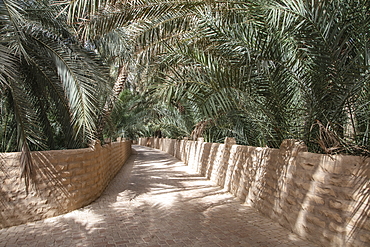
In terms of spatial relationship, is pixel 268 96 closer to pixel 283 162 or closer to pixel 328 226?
pixel 283 162

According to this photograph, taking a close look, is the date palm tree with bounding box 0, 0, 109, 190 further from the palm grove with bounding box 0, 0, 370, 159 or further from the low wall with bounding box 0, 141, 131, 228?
the low wall with bounding box 0, 141, 131, 228

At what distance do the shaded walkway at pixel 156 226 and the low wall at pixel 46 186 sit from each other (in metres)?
0.15

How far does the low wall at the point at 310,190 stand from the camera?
304 centimetres

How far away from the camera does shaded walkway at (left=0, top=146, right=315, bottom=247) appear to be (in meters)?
3.84

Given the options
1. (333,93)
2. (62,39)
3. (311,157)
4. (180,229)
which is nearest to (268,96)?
(333,93)

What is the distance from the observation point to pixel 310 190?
3.76 m

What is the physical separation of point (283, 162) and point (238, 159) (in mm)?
2178

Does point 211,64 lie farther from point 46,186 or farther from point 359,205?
point 46,186

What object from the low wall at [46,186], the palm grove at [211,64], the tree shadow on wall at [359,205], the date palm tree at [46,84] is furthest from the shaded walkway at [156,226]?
the palm grove at [211,64]

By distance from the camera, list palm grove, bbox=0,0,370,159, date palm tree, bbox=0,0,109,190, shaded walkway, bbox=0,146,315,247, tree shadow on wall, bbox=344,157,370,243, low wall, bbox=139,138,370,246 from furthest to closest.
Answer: date palm tree, bbox=0,0,109,190 → palm grove, bbox=0,0,370,159 → shaded walkway, bbox=0,146,315,247 → low wall, bbox=139,138,370,246 → tree shadow on wall, bbox=344,157,370,243

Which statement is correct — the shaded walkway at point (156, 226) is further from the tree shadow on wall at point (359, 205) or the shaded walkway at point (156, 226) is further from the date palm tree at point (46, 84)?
the date palm tree at point (46, 84)

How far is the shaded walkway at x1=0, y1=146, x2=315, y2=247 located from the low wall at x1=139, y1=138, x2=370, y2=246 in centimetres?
23

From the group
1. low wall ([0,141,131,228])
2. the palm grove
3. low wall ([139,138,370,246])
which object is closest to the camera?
low wall ([139,138,370,246])

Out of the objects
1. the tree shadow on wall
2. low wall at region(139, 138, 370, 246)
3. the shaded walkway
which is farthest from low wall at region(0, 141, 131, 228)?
the tree shadow on wall
